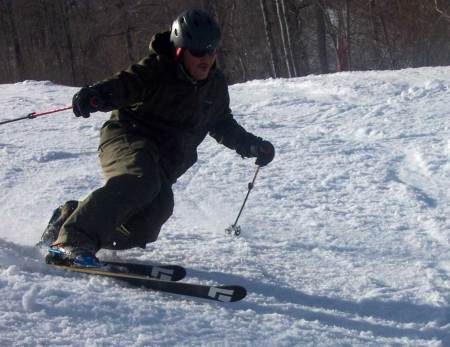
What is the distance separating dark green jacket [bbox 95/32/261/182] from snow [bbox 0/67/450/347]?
66 centimetres

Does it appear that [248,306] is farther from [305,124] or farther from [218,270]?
[305,124]

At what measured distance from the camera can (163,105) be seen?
3.57 meters

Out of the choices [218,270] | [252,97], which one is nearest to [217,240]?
[218,270]

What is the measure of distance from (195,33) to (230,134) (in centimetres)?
82

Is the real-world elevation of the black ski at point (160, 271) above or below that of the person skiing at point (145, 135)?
below

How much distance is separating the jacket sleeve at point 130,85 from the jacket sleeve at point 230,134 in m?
0.63

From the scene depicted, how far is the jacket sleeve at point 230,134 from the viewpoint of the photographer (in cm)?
402

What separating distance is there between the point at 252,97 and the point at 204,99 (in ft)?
15.6

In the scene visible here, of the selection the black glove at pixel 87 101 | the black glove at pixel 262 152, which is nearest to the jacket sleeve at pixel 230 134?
the black glove at pixel 262 152

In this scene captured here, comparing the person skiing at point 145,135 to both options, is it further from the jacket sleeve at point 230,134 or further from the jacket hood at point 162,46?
the jacket sleeve at point 230,134

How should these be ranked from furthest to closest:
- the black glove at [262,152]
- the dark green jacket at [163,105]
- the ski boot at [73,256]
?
1. the black glove at [262,152]
2. the dark green jacket at [163,105]
3. the ski boot at [73,256]

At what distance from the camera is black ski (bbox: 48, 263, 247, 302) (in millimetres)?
2916

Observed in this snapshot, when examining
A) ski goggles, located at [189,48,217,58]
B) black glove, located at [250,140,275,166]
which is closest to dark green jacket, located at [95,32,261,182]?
ski goggles, located at [189,48,217,58]

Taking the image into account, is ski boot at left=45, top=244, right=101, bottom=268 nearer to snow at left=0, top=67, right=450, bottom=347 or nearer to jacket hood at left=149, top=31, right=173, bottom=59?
snow at left=0, top=67, right=450, bottom=347
